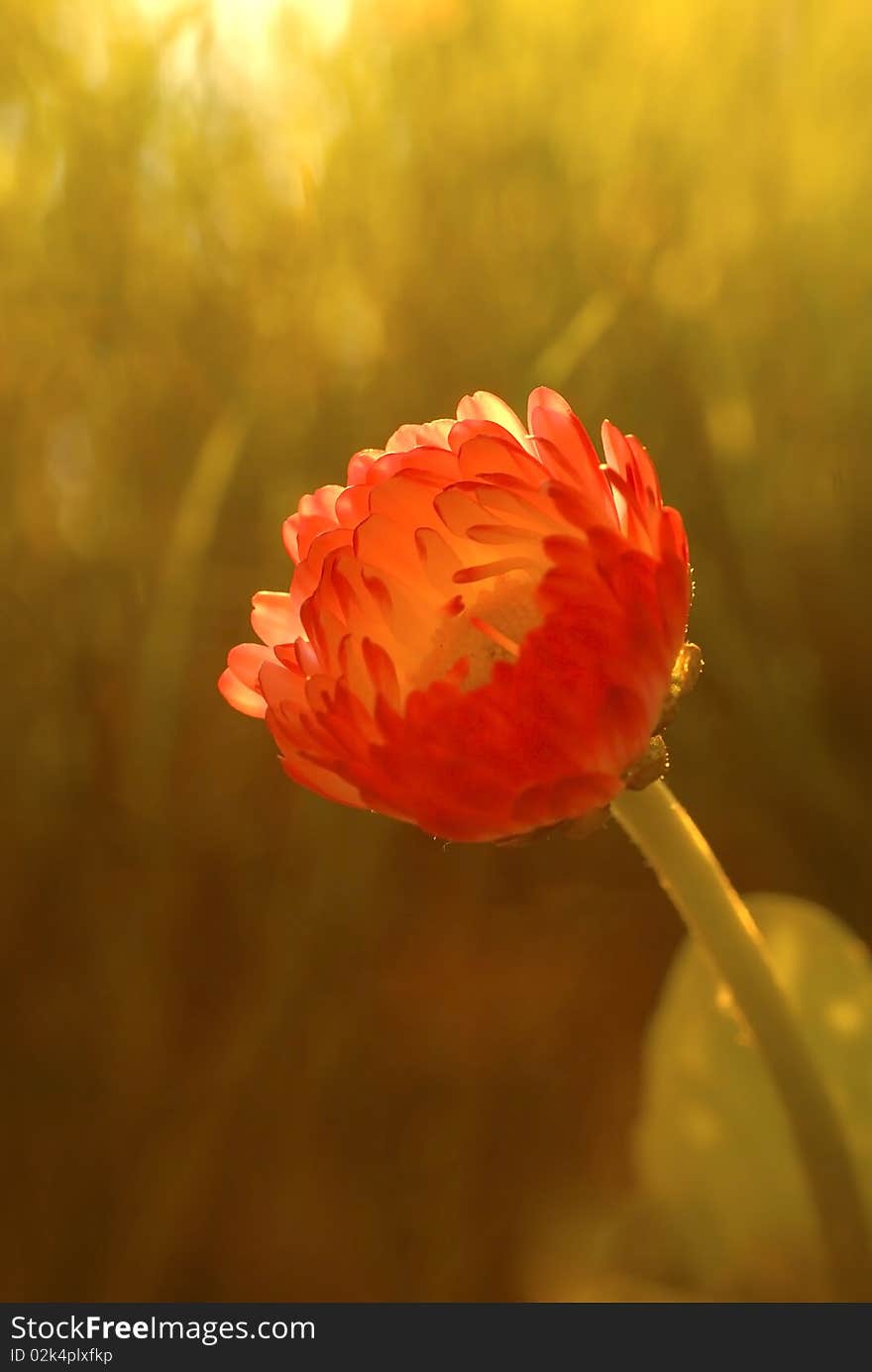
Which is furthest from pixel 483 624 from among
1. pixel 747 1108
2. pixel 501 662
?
pixel 747 1108

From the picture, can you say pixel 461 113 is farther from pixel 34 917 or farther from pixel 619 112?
pixel 34 917

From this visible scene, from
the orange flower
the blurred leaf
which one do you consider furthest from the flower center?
the blurred leaf

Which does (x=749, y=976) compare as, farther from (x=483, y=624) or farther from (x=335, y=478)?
(x=335, y=478)

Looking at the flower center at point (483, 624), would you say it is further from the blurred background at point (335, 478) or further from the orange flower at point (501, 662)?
the blurred background at point (335, 478)

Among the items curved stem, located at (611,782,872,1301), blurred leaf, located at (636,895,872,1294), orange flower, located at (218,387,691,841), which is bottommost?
blurred leaf, located at (636,895,872,1294)

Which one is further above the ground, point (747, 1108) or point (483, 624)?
point (483, 624)

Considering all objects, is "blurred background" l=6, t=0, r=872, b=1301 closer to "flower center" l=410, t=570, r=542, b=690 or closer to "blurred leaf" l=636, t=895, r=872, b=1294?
"blurred leaf" l=636, t=895, r=872, b=1294

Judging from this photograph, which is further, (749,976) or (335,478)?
(335,478)
